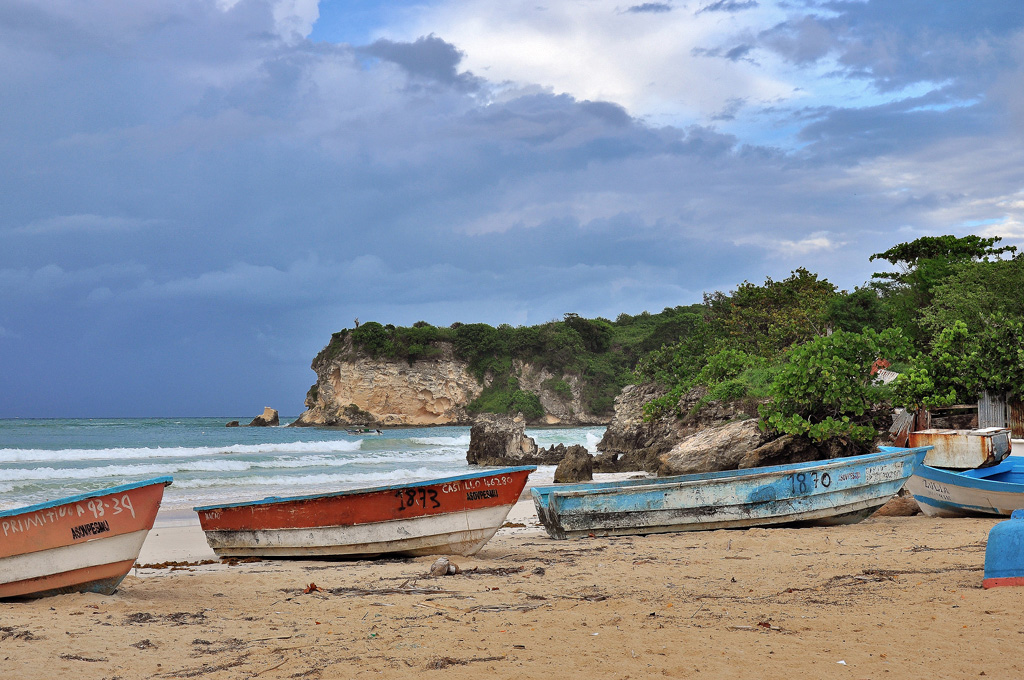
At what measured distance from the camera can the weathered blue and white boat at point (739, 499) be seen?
1046 centimetres

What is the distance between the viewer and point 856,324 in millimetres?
36188

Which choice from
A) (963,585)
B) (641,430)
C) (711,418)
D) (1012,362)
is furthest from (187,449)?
(963,585)

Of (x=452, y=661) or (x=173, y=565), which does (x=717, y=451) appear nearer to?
(x=173, y=565)

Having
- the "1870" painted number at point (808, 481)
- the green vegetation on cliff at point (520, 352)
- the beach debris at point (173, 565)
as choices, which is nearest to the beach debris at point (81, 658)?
the beach debris at point (173, 565)

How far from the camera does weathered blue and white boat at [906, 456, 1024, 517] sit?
10031mm

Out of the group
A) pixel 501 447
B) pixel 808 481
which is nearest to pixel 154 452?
pixel 501 447

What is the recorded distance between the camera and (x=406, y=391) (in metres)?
75.7

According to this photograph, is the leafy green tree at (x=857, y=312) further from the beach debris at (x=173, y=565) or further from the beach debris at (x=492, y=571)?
the beach debris at (x=173, y=565)

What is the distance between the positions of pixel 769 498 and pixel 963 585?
4623 millimetres

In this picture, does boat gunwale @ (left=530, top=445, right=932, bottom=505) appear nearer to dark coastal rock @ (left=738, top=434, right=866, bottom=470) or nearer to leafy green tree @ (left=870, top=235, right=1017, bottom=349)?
dark coastal rock @ (left=738, top=434, right=866, bottom=470)

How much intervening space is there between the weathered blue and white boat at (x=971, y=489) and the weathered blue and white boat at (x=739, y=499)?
0.46 m

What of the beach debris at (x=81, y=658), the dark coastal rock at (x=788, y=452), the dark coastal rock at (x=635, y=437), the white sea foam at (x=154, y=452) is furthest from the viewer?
the white sea foam at (x=154, y=452)

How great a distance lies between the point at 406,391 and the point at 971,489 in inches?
2661

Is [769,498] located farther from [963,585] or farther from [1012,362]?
[1012,362]
